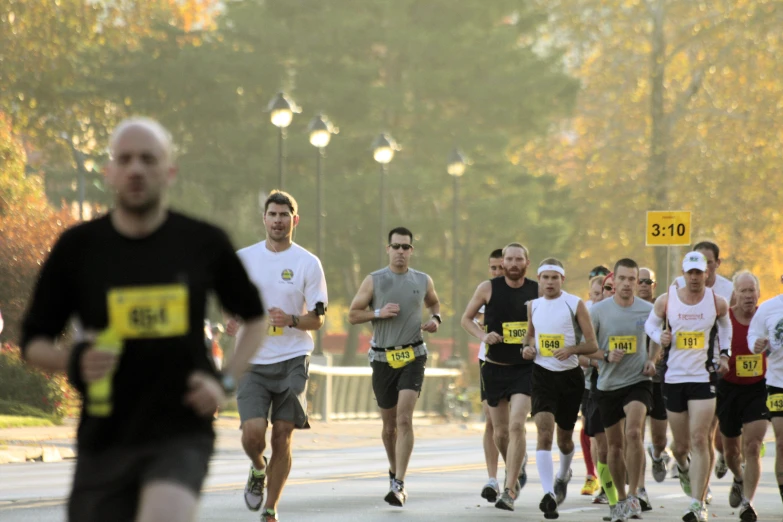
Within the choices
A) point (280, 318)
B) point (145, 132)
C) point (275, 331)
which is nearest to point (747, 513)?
point (275, 331)

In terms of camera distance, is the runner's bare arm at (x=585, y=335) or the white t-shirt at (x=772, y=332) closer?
the white t-shirt at (x=772, y=332)

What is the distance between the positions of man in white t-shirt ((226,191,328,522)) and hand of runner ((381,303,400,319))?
2896mm

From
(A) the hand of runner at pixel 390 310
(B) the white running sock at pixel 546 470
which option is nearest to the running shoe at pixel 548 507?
(B) the white running sock at pixel 546 470

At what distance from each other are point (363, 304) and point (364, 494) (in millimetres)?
1745

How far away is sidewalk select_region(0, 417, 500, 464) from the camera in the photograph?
19938 mm

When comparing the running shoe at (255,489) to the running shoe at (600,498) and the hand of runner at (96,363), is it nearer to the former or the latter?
the running shoe at (600,498)

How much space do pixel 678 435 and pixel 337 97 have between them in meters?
35.5

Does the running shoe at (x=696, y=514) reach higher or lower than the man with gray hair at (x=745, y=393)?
lower

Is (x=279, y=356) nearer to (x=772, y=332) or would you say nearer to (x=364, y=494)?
(x=772, y=332)

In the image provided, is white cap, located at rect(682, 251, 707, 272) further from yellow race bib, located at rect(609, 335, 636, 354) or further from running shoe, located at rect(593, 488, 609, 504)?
running shoe, located at rect(593, 488, 609, 504)

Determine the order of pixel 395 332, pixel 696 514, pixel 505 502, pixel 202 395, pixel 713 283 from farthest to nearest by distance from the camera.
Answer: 1. pixel 713 283
2. pixel 395 332
3. pixel 505 502
4. pixel 696 514
5. pixel 202 395

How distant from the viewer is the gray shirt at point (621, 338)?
13945 millimetres

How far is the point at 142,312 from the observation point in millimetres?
5539

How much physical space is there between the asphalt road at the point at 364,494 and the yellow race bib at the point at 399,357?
3.77 ft
